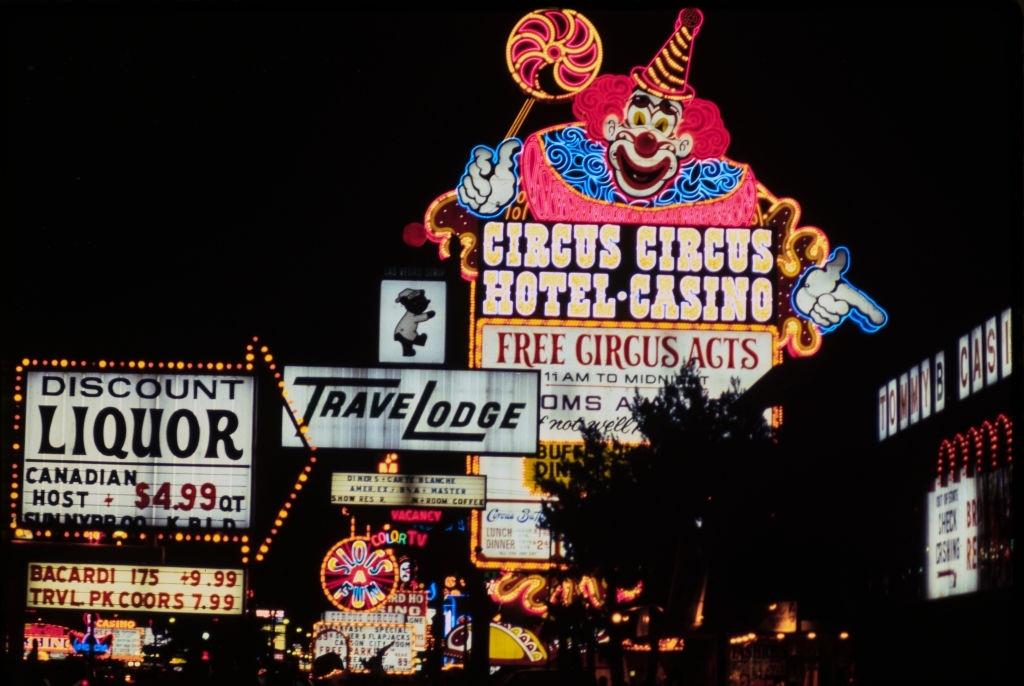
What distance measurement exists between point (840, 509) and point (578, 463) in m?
6.75

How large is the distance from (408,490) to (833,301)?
15364 mm

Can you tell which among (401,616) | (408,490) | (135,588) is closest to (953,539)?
(408,490)

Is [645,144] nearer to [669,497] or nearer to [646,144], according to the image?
[646,144]

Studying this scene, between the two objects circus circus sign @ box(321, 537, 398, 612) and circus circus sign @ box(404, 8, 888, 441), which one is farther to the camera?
circus circus sign @ box(321, 537, 398, 612)

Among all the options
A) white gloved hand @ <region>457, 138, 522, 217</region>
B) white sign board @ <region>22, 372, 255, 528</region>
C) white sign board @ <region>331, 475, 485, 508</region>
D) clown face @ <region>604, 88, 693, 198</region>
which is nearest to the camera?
white sign board @ <region>22, 372, 255, 528</region>

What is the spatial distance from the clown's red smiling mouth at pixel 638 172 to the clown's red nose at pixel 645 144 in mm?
348

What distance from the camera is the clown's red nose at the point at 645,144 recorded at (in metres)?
42.1

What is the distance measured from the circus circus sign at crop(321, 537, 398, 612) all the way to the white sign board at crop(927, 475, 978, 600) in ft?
58.7

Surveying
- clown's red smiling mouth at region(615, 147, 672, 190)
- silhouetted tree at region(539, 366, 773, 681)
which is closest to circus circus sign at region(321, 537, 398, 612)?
silhouetted tree at region(539, 366, 773, 681)

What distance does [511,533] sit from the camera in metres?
39.4

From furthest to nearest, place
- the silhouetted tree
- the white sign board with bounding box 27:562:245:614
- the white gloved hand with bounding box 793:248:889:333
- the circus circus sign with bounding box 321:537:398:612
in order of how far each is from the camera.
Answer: the circus circus sign with bounding box 321:537:398:612, the white gloved hand with bounding box 793:248:889:333, the silhouetted tree, the white sign board with bounding box 27:562:245:614

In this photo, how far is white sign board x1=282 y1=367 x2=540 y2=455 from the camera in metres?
25.2

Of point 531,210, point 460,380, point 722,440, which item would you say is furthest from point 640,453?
point 531,210

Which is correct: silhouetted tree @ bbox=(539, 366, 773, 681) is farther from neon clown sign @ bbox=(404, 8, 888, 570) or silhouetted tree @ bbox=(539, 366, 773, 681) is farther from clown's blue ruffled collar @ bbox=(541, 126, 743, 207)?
clown's blue ruffled collar @ bbox=(541, 126, 743, 207)
